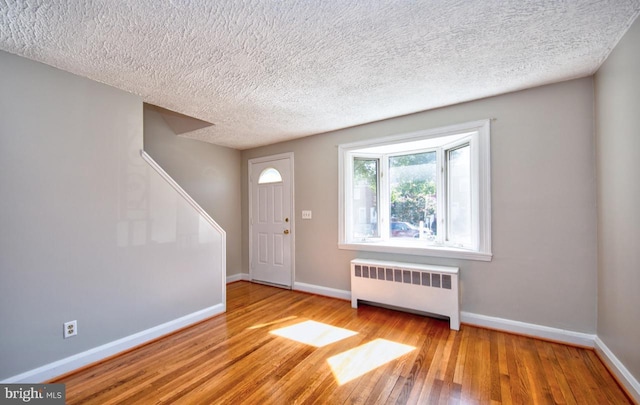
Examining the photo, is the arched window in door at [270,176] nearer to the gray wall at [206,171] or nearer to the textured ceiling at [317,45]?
the gray wall at [206,171]

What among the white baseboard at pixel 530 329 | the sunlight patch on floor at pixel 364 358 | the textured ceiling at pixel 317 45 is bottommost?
the sunlight patch on floor at pixel 364 358

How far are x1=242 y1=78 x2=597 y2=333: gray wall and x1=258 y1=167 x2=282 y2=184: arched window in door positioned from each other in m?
2.36

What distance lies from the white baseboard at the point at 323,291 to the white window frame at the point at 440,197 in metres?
0.63

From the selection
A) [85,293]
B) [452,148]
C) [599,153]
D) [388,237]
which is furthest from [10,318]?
[599,153]

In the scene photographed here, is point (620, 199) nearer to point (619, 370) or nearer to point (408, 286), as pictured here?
point (619, 370)

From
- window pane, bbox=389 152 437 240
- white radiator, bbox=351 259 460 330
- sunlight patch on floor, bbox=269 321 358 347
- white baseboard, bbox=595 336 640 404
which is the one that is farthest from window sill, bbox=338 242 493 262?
sunlight patch on floor, bbox=269 321 358 347

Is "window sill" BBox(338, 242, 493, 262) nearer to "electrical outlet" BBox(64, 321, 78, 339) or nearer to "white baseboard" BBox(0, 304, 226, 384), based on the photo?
"white baseboard" BBox(0, 304, 226, 384)

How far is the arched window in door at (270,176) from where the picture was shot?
166 inches

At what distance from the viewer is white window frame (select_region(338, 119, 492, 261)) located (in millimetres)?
2609

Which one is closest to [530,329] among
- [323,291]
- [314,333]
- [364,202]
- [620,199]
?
[620,199]

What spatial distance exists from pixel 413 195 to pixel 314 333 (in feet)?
6.88

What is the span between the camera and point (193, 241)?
2.88m

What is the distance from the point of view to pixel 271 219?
4.27 meters

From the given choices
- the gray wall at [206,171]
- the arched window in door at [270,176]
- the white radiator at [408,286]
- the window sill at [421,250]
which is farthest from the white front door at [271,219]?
the white radiator at [408,286]
